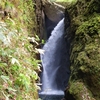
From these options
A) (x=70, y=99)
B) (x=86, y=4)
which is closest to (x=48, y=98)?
(x=70, y=99)

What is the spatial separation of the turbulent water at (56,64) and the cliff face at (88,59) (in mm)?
3516

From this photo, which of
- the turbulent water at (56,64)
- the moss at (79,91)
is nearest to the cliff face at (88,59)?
the moss at (79,91)

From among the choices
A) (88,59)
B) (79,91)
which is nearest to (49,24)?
(88,59)

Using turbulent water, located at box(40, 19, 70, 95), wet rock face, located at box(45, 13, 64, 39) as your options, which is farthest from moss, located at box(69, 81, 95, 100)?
wet rock face, located at box(45, 13, 64, 39)

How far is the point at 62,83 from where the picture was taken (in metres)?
10.2

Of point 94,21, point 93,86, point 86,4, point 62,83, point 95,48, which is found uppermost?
point 86,4

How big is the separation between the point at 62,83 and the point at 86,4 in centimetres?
463

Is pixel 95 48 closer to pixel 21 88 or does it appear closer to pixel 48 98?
pixel 21 88

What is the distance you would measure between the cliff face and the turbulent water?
11.5 feet

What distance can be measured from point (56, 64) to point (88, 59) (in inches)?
247

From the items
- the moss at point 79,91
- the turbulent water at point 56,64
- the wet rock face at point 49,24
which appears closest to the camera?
the moss at point 79,91

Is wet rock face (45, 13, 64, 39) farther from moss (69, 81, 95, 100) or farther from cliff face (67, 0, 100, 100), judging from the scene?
moss (69, 81, 95, 100)

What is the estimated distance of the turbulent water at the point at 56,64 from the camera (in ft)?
33.1

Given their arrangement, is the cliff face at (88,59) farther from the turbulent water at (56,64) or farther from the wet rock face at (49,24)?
the wet rock face at (49,24)
